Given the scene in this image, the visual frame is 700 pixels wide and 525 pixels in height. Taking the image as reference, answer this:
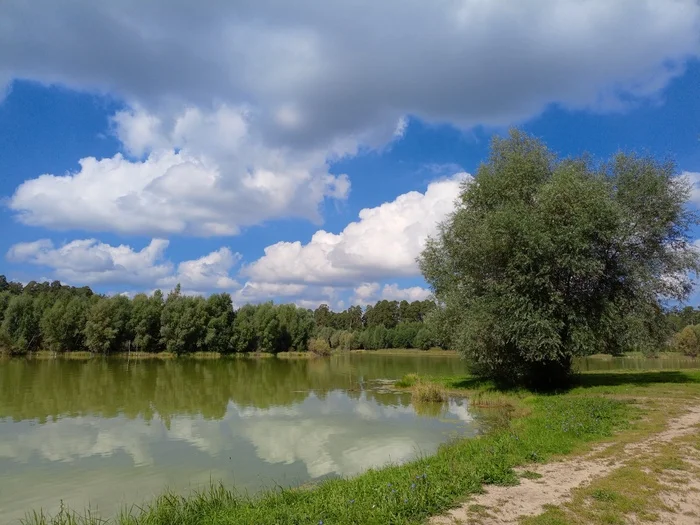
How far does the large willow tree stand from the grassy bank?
19.5 ft

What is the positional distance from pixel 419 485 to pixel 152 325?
85.9 meters

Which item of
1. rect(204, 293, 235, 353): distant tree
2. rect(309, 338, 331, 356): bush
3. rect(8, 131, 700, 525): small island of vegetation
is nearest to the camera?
rect(8, 131, 700, 525): small island of vegetation

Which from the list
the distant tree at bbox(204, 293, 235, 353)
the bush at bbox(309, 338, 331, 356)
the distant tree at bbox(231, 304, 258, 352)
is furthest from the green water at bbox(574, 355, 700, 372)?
the distant tree at bbox(204, 293, 235, 353)

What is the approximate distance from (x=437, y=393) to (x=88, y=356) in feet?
232

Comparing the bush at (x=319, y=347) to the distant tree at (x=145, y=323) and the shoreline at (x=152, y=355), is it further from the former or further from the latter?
the distant tree at (x=145, y=323)

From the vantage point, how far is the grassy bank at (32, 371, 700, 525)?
23.3 feet

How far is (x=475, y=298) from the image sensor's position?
24.0 m

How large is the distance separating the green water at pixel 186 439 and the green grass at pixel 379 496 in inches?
78.6

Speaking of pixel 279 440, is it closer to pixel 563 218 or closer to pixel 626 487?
pixel 626 487

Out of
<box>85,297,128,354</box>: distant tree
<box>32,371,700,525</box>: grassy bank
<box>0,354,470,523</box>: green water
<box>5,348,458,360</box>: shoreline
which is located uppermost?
<box>85,297,128,354</box>: distant tree

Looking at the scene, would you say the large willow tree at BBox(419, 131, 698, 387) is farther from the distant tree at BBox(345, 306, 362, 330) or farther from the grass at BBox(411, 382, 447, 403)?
the distant tree at BBox(345, 306, 362, 330)

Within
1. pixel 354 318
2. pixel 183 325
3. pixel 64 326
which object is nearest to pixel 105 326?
pixel 64 326

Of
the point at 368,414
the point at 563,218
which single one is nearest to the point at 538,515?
the point at 368,414

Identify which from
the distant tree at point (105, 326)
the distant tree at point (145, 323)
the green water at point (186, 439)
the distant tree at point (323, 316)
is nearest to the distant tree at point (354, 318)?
the distant tree at point (323, 316)
